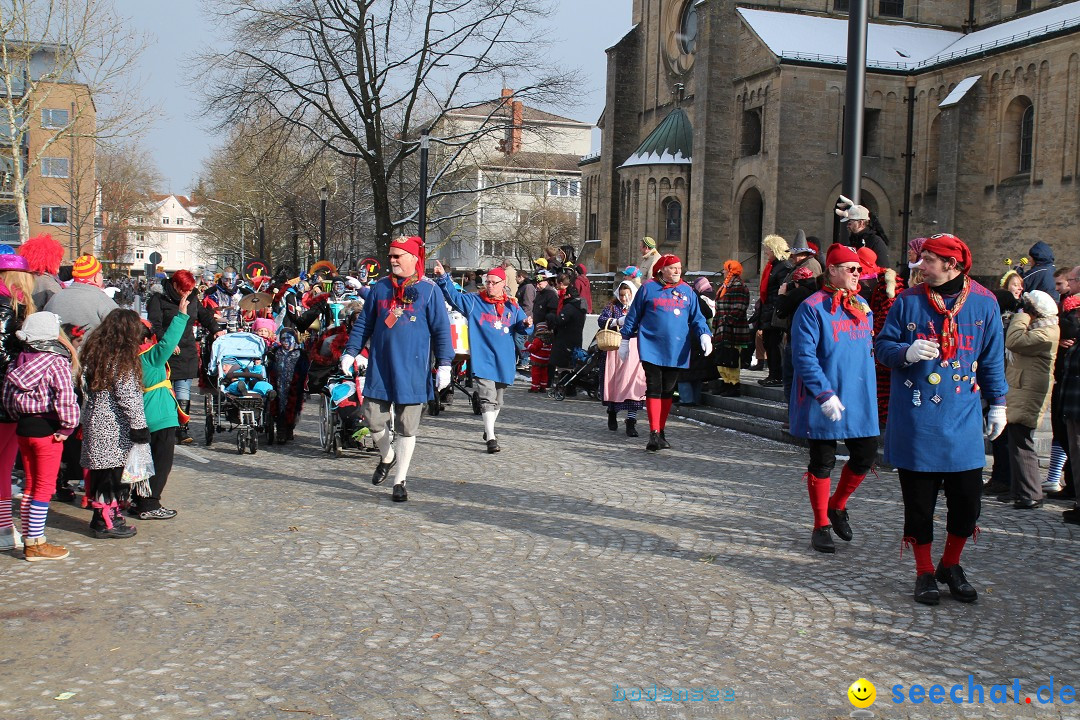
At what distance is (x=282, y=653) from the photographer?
4840 millimetres

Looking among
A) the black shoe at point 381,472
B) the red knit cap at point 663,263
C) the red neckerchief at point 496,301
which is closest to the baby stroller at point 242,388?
the black shoe at point 381,472

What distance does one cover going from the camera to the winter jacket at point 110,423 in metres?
6.89

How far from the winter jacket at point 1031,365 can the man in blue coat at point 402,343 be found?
15.2ft

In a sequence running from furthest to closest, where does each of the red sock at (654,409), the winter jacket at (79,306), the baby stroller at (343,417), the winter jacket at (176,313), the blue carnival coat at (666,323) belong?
the blue carnival coat at (666,323) < the red sock at (654,409) < the winter jacket at (176,313) < the baby stroller at (343,417) < the winter jacket at (79,306)

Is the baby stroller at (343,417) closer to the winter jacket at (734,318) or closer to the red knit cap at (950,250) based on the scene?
the winter jacket at (734,318)

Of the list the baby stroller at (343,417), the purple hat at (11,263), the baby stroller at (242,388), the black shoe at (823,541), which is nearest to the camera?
the black shoe at (823,541)

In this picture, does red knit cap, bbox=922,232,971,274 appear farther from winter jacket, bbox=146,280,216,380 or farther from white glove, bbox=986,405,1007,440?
winter jacket, bbox=146,280,216,380

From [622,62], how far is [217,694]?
49.1 metres

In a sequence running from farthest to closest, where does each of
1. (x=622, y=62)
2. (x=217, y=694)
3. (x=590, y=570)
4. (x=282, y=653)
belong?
1. (x=622, y=62)
2. (x=590, y=570)
3. (x=282, y=653)
4. (x=217, y=694)

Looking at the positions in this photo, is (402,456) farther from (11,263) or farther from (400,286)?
(11,263)

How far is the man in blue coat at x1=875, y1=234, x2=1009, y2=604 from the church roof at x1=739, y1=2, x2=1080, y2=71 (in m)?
34.0

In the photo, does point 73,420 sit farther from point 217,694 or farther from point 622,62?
point 622,62

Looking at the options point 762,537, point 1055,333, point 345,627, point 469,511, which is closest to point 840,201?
point 1055,333

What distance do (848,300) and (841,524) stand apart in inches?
59.8
